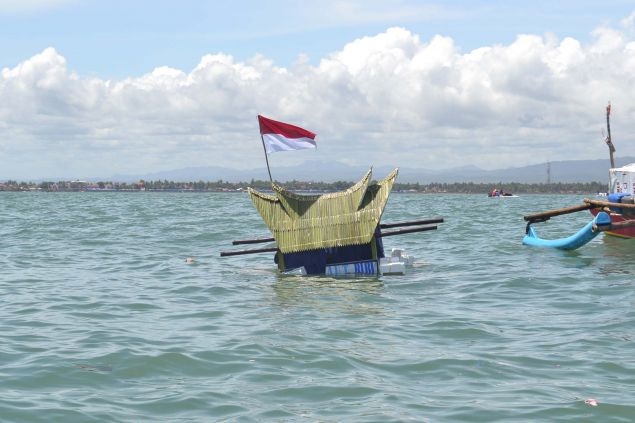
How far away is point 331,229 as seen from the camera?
22312 millimetres

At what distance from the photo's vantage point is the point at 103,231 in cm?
4175

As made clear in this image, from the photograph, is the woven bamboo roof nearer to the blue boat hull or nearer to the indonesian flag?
the indonesian flag

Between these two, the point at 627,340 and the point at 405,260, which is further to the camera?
the point at 405,260

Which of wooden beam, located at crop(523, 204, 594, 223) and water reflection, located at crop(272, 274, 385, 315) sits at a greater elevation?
wooden beam, located at crop(523, 204, 594, 223)

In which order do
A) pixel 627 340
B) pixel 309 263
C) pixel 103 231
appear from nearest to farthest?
pixel 627 340 < pixel 309 263 < pixel 103 231

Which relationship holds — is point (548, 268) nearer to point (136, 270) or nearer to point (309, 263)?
point (309, 263)

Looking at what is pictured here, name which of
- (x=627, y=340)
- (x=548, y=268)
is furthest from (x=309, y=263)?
(x=627, y=340)

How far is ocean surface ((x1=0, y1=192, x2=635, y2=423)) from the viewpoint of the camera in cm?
1047

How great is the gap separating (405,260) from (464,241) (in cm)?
1123

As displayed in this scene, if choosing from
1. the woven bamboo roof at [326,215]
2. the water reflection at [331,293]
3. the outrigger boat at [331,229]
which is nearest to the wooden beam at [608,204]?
the outrigger boat at [331,229]

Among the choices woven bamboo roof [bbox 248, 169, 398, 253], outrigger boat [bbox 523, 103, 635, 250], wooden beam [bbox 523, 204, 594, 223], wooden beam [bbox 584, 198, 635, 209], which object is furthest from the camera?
wooden beam [bbox 523, 204, 594, 223]

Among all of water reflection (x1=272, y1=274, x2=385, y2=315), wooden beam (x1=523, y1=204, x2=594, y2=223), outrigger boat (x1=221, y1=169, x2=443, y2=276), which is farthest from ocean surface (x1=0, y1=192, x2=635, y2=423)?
wooden beam (x1=523, y1=204, x2=594, y2=223)

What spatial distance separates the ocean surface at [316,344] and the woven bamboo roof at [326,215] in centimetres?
113

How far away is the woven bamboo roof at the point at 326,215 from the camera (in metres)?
22.1
